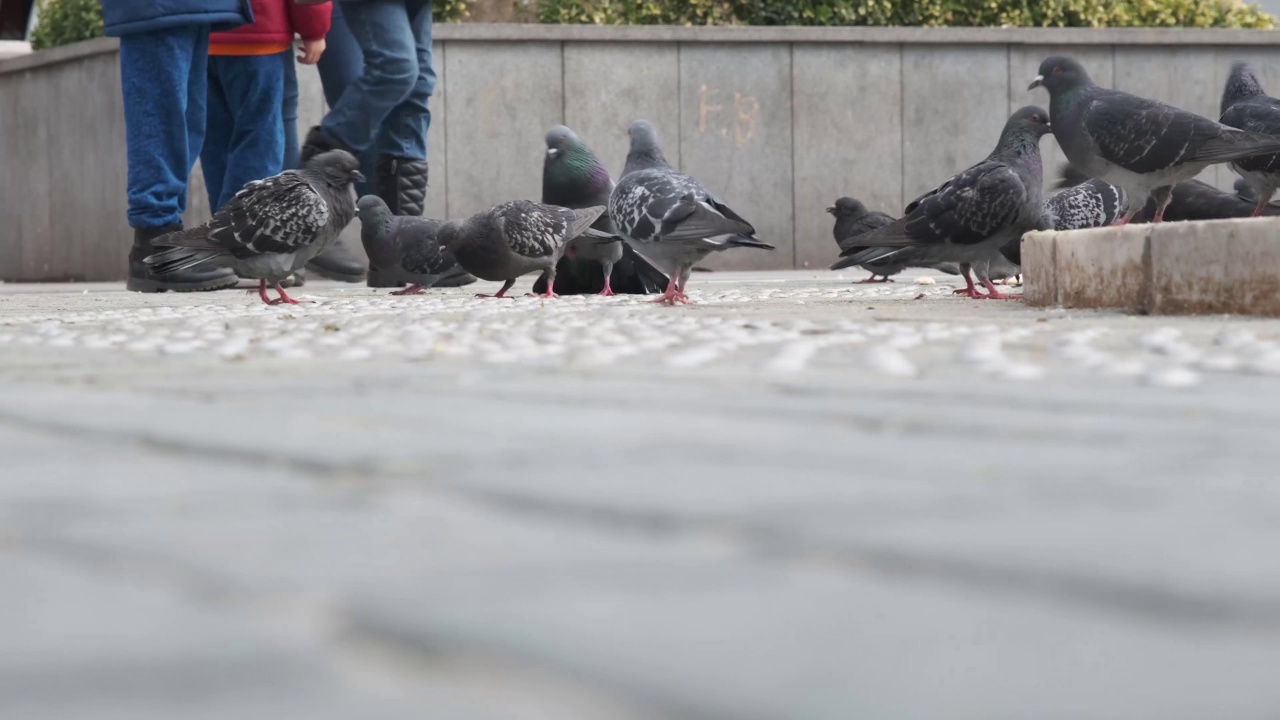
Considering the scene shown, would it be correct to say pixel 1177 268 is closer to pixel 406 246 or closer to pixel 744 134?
pixel 406 246

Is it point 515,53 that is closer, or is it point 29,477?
point 29,477

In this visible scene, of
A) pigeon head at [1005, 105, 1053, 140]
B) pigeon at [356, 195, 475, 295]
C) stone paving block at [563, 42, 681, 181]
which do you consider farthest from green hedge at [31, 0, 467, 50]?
pigeon head at [1005, 105, 1053, 140]

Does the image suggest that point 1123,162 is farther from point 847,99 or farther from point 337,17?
point 847,99

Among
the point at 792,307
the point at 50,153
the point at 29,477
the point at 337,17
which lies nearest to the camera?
the point at 29,477

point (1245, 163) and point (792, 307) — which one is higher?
point (1245, 163)

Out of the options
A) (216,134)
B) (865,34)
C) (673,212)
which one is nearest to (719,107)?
(865,34)

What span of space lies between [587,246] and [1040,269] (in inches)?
116

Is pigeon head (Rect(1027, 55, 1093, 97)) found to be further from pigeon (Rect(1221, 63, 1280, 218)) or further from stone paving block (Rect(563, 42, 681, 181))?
stone paving block (Rect(563, 42, 681, 181))

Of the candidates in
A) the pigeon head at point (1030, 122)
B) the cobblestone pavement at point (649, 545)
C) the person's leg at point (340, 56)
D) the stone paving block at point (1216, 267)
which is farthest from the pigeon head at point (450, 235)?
the cobblestone pavement at point (649, 545)

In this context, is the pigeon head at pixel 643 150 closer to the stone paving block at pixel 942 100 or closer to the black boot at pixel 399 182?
the black boot at pixel 399 182

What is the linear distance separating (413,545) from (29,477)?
0.55m

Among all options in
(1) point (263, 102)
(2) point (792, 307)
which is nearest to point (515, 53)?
(1) point (263, 102)

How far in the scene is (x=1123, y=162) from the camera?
272 inches

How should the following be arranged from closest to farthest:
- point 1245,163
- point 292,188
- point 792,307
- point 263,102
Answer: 1. point 792,307
2. point 292,188
3. point 1245,163
4. point 263,102
